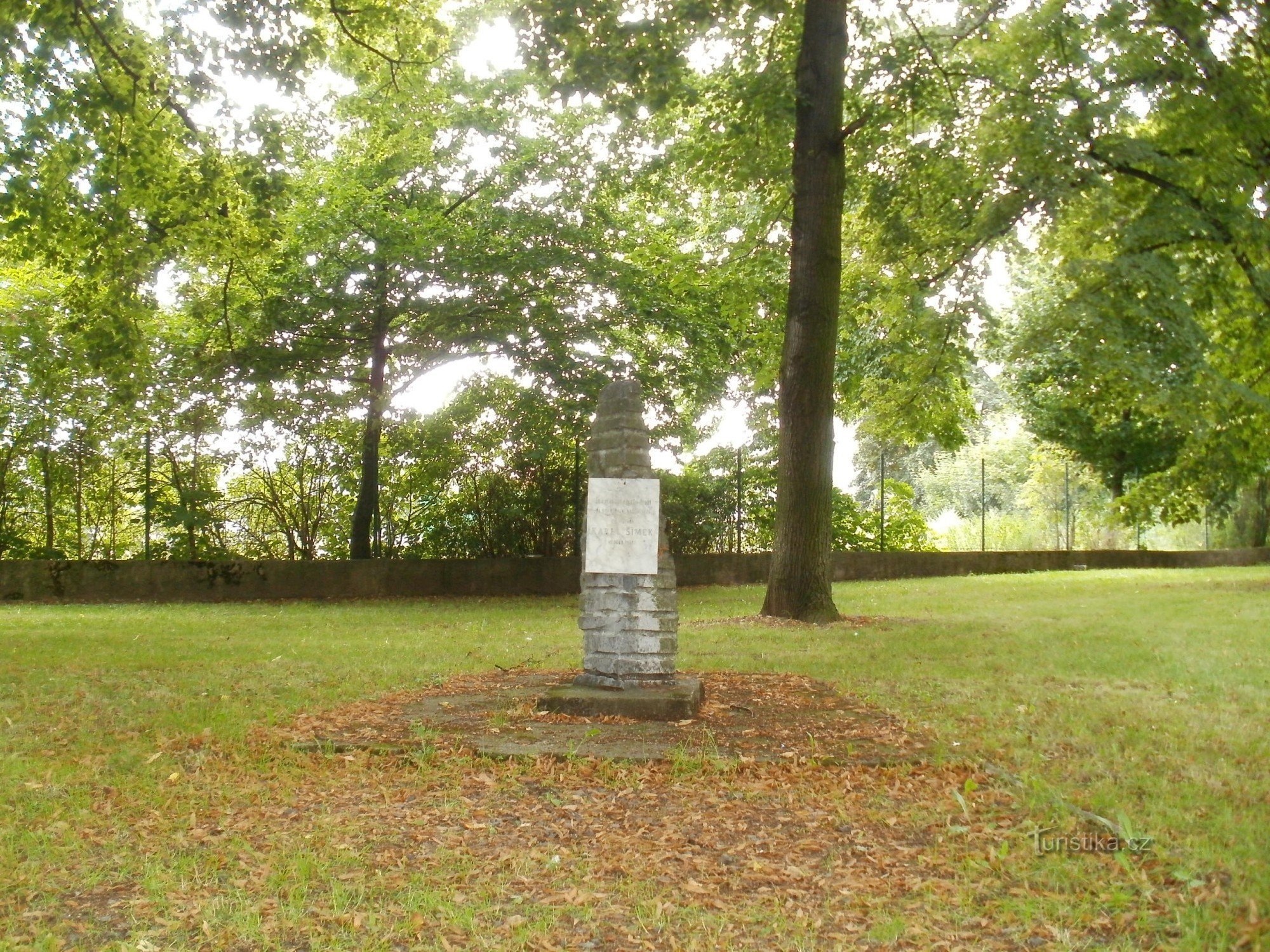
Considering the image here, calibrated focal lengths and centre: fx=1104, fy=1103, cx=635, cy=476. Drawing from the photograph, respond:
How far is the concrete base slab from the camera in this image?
7.29 metres

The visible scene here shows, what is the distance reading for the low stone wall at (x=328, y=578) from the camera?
17266 millimetres

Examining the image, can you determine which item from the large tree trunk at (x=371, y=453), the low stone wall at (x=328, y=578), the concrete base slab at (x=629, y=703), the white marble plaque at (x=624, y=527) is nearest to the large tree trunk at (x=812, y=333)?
the white marble plaque at (x=624, y=527)

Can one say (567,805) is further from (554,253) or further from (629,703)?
(554,253)

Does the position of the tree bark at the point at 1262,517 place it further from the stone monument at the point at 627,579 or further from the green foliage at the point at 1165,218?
the stone monument at the point at 627,579

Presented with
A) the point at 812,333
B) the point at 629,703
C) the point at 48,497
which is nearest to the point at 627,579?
the point at 629,703

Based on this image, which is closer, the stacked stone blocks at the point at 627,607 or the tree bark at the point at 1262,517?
the stacked stone blocks at the point at 627,607

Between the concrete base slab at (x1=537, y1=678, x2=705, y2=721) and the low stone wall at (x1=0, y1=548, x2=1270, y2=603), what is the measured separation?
38.4ft

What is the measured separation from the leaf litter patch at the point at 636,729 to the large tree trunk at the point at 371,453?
9771mm

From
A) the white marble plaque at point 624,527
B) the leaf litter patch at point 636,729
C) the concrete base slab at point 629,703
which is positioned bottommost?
the leaf litter patch at point 636,729

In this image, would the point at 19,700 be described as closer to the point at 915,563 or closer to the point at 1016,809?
the point at 1016,809

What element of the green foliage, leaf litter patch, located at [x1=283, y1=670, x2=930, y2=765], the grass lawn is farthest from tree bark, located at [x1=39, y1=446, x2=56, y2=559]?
the green foliage

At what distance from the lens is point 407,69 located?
581 inches

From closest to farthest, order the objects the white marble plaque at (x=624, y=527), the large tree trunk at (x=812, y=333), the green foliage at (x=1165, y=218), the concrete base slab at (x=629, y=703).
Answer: the concrete base slab at (x=629, y=703)
the white marble plaque at (x=624, y=527)
the green foliage at (x=1165, y=218)
the large tree trunk at (x=812, y=333)

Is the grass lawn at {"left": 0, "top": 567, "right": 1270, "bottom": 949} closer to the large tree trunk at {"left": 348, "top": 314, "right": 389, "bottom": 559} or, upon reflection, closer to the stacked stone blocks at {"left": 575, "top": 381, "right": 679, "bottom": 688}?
the stacked stone blocks at {"left": 575, "top": 381, "right": 679, "bottom": 688}
